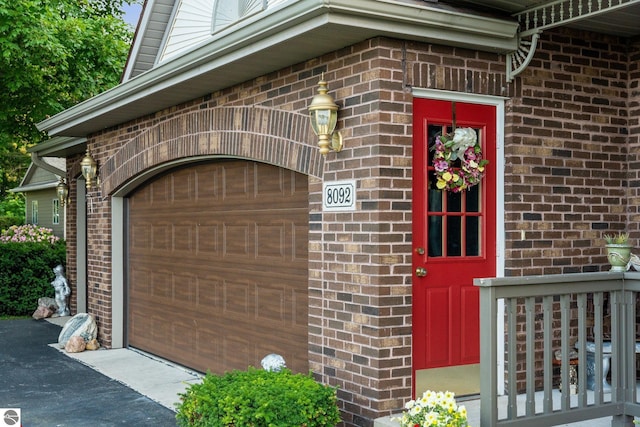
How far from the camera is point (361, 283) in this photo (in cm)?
543

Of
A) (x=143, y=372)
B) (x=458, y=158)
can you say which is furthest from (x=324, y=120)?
(x=143, y=372)

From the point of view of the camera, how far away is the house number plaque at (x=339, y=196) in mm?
5562

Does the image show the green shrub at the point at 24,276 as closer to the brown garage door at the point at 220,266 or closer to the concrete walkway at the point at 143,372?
the concrete walkway at the point at 143,372

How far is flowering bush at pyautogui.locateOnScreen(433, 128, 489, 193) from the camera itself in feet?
18.4

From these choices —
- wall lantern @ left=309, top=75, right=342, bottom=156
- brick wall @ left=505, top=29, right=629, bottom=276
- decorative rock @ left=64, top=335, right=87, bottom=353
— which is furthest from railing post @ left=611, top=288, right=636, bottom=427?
decorative rock @ left=64, top=335, right=87, bottom=353

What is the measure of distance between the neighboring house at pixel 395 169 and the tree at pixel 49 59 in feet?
24.5

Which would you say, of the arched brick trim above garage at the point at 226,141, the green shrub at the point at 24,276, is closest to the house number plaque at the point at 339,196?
the arched brick trim above garage at the point at 226,141

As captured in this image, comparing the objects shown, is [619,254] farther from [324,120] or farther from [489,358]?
[324,120]

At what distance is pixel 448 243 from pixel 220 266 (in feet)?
9.81

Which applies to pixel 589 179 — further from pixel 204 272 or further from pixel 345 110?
pixel 204 272

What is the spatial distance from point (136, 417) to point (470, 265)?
3139 millimetres

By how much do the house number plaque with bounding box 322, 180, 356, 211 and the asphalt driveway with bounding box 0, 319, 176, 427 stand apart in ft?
7.56

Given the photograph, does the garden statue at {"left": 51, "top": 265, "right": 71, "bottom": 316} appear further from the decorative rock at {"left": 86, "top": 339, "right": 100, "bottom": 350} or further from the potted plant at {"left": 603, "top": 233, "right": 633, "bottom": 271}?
Result: the potted plant at {"left": 603, "top": 233, "right": 633, "bottom": 271}

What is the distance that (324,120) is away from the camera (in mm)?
5570
